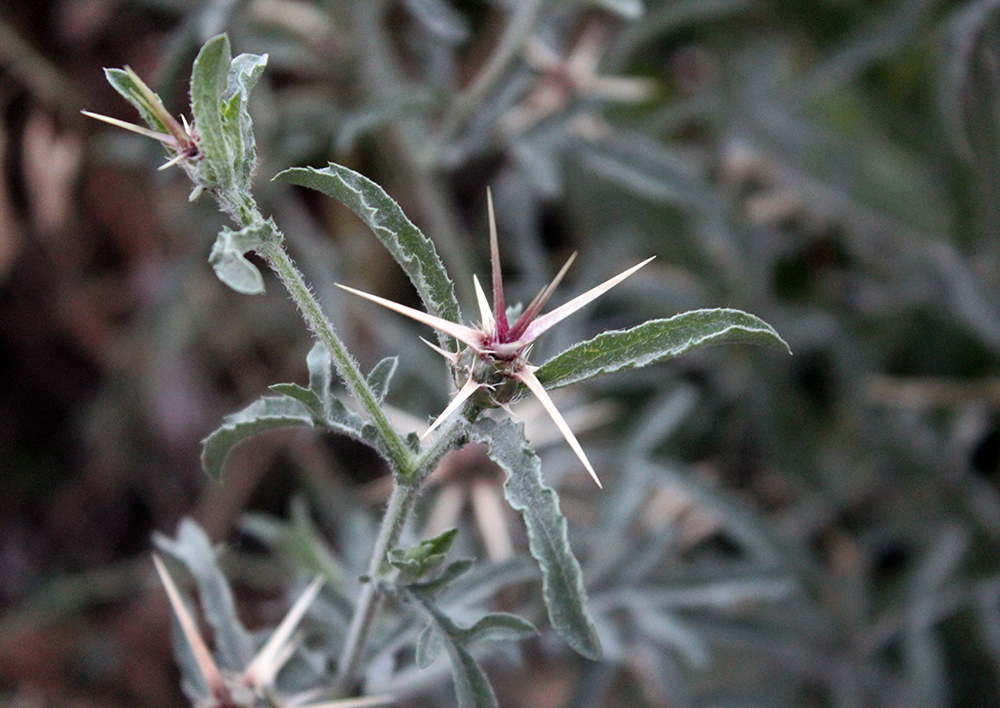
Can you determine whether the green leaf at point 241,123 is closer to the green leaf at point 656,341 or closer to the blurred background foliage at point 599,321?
the green leaf at point 656,341

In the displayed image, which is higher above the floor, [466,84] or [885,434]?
[466,84]

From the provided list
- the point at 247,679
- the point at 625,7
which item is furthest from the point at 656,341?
the point at 625,7

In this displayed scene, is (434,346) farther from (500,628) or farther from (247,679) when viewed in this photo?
(247,679)

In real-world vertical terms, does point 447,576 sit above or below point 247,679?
above

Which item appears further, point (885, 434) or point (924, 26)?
point (924, 26)

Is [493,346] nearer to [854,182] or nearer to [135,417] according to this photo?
[854,182]

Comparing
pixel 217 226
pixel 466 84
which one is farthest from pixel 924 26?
pixel 217 226

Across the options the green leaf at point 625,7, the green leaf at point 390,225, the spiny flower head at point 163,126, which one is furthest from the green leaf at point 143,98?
the green leaf at point 625,7

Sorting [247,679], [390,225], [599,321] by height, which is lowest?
[599,321]
